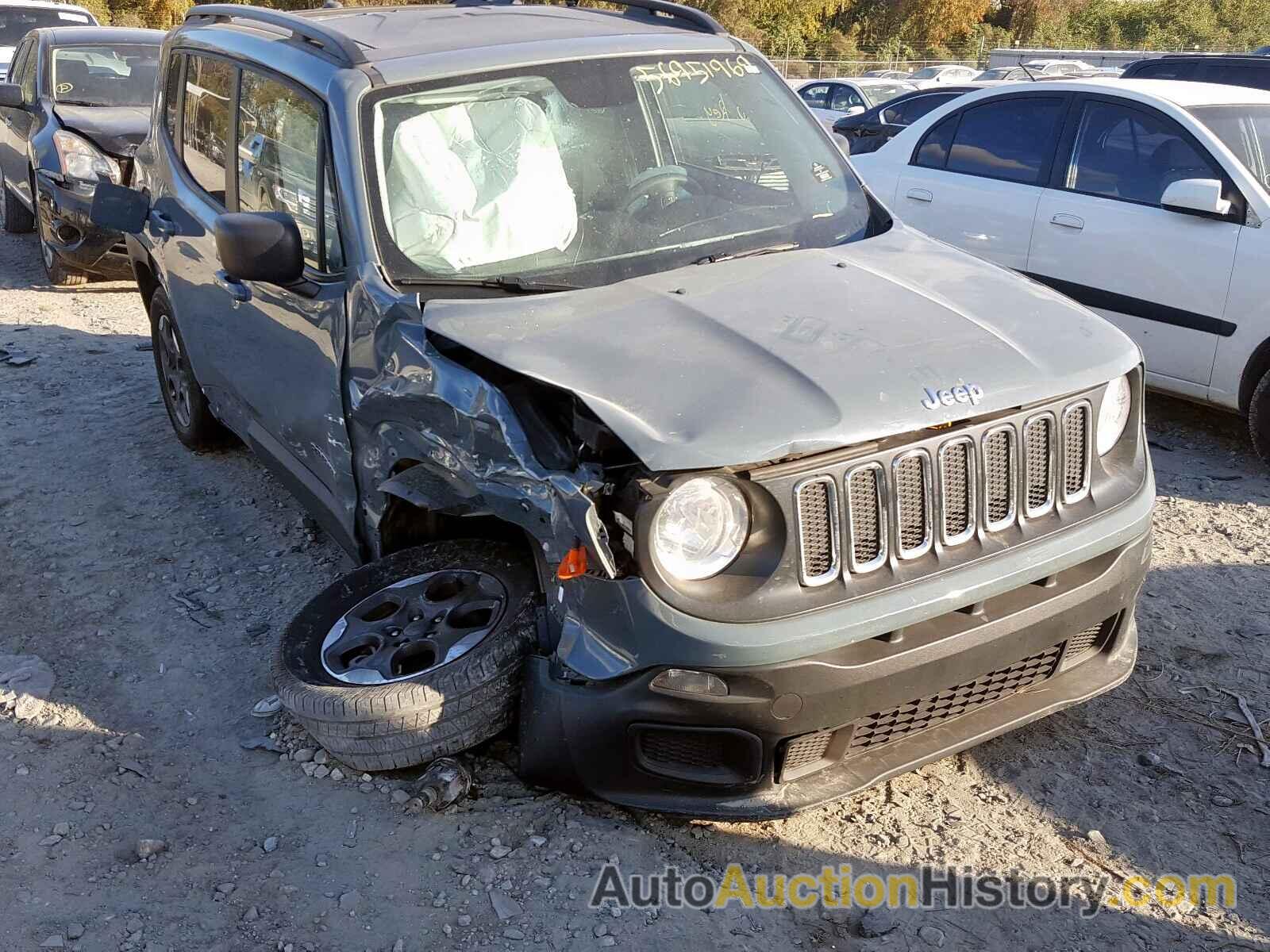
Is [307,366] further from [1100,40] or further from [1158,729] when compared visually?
[1100,40]

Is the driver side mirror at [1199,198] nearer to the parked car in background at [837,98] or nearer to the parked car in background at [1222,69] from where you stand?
the parked car in background at [1222,69]

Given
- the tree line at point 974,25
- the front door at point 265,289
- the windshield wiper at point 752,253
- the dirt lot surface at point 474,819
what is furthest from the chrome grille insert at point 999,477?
the tree line at point 974,25

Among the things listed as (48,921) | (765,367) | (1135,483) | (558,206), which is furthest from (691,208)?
(48,921)

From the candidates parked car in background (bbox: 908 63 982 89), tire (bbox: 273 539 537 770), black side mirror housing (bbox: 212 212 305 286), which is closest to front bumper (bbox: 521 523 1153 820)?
tire (bbox: 273 539 537 770)

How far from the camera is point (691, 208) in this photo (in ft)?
12.2

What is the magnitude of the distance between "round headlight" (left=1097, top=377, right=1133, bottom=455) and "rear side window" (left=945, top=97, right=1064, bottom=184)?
3.32 m

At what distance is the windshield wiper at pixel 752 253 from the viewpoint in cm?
354

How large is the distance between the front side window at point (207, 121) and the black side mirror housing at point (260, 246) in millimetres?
1102

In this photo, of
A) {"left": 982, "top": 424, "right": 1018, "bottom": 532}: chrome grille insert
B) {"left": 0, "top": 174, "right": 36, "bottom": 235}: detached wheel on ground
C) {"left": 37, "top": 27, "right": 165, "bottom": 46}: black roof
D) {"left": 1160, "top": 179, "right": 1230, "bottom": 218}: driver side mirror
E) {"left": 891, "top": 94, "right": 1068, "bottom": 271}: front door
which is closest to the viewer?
{"left": 982, "top": 424, "right": 1018, "bottom": 532}: chrome grille insert

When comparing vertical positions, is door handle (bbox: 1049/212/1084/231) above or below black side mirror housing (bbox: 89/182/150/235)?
below

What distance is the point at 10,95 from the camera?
886 centimetres

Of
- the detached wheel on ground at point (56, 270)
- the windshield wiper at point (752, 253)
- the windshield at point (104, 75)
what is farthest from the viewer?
the windshield at point (104, 75)

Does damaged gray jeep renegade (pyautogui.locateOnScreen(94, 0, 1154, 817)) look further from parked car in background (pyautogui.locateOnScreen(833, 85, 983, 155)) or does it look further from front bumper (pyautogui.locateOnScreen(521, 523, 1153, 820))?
parked car in background (pyautogui.locateOnScreen(833, 85, 983, 155))

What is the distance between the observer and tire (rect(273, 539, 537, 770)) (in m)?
3.00
